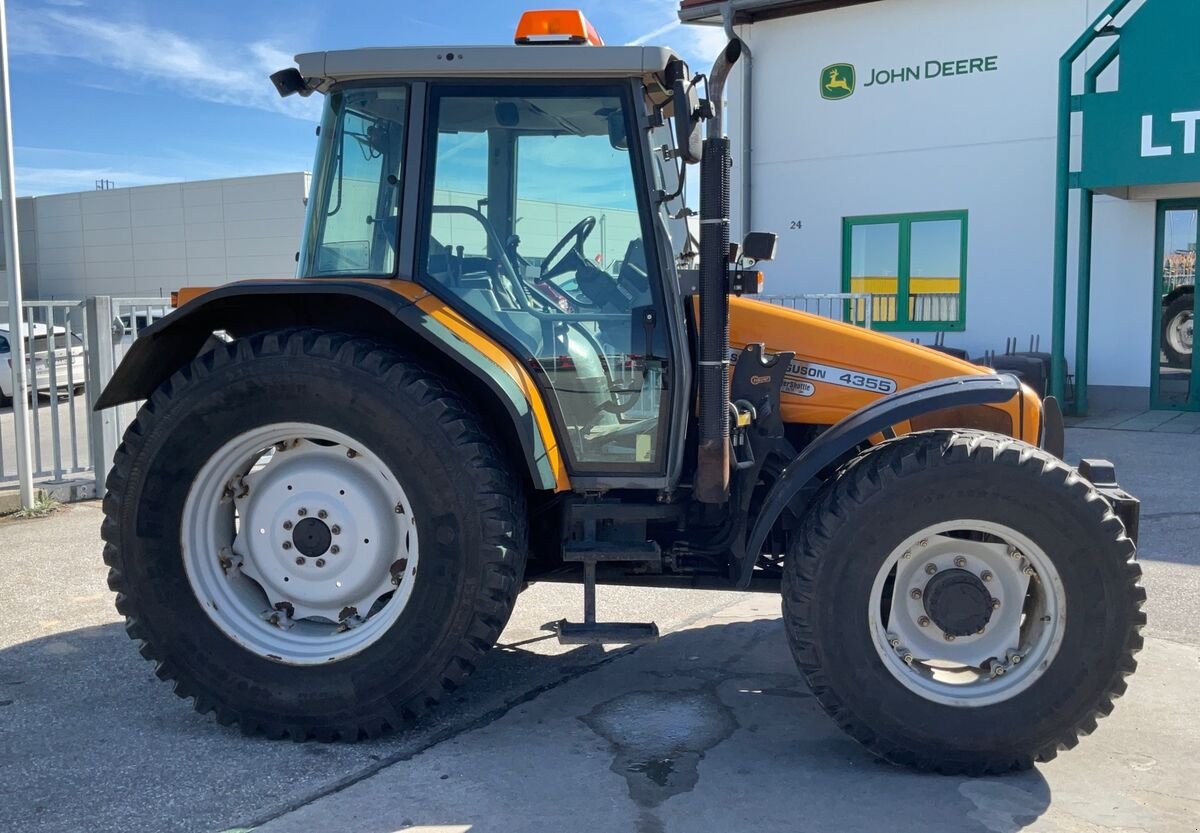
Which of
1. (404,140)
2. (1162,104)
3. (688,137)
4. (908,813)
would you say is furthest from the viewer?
(1162,104)

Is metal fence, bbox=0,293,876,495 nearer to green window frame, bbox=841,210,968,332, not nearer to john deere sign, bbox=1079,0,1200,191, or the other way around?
green window frame, bbox=841,210,968,332

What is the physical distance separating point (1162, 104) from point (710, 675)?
9.60 m

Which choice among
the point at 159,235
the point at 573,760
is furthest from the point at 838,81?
the point at 159,235

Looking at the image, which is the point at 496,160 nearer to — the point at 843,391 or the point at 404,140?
the point at 404,140

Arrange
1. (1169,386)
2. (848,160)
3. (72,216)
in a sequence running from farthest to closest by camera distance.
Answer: (72,216)
(848,160)
(1169,386)

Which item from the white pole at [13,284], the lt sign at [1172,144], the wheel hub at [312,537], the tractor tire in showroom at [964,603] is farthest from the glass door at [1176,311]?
the white pole at [13,284]

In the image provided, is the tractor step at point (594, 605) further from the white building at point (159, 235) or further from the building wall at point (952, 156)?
the white building at point (159, 235)

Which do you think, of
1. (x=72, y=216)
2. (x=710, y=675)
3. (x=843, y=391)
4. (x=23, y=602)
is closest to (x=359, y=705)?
(x=710, y=675)

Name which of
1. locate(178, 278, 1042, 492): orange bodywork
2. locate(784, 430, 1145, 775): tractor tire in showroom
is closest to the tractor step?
locate(784, 430, 1145, 775): tractor tire in showroom

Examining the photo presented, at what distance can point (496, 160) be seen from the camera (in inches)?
143

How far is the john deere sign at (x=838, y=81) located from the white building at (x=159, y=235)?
21.8 meters

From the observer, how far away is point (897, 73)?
1376cm

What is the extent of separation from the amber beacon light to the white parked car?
5.39 meters

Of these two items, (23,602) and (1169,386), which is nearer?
(23,602)
